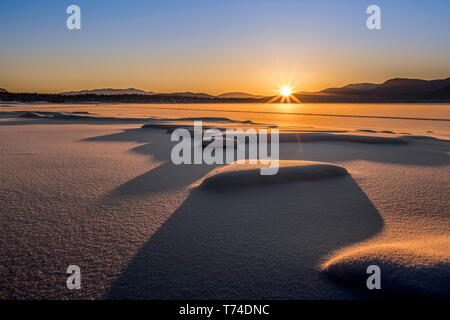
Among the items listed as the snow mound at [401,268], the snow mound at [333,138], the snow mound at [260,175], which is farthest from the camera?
the snow mound at [333,138]

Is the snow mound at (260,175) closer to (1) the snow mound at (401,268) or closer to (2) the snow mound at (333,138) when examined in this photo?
(1) the snow mound at (401,268)


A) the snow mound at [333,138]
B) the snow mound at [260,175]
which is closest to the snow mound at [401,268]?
the snow mound at [260,175]

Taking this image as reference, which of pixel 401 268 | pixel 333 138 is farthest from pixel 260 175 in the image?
pixel 333 138

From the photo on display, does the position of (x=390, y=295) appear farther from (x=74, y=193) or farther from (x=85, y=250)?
(x=74, y=193)

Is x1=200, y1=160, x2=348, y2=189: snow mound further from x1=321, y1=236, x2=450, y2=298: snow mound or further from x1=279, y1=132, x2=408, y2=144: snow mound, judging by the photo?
x1=279, y1=132, x2=408, y2=144: snow mound
